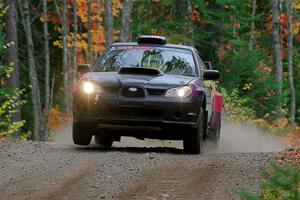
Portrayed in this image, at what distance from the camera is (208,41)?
32.2 meters

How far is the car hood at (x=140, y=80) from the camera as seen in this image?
11.9 meters

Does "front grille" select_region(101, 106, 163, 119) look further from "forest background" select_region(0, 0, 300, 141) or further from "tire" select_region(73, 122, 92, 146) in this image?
"forest background" select_region(0, 0, 300, 141)

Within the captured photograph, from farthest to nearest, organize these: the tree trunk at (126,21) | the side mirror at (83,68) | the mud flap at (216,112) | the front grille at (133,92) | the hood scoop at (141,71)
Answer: the tree trunk at (126,21) < the mud flap at (216,112) < the side mirror at (83,68) < the hood scoop at (141,71) < the front grille at (133,92)

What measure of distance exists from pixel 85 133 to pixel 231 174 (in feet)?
12.8

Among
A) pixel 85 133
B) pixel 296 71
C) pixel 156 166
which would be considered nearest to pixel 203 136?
pixel 85 133

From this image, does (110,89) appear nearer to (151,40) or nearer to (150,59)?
(150,59)

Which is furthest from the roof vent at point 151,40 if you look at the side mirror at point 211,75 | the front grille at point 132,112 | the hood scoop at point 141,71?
the front grille at point 132,112

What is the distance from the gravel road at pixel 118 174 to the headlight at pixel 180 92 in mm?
1062

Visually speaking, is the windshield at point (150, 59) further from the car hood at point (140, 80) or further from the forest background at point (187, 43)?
the forest background at point (187, 43)

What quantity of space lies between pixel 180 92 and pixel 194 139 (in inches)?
32.9

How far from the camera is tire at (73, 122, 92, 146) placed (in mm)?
12344

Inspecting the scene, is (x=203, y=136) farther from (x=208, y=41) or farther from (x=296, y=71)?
(x=296, y=71)

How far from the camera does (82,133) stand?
41.5ft

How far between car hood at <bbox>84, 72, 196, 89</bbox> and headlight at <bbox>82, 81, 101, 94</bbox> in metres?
0.08
